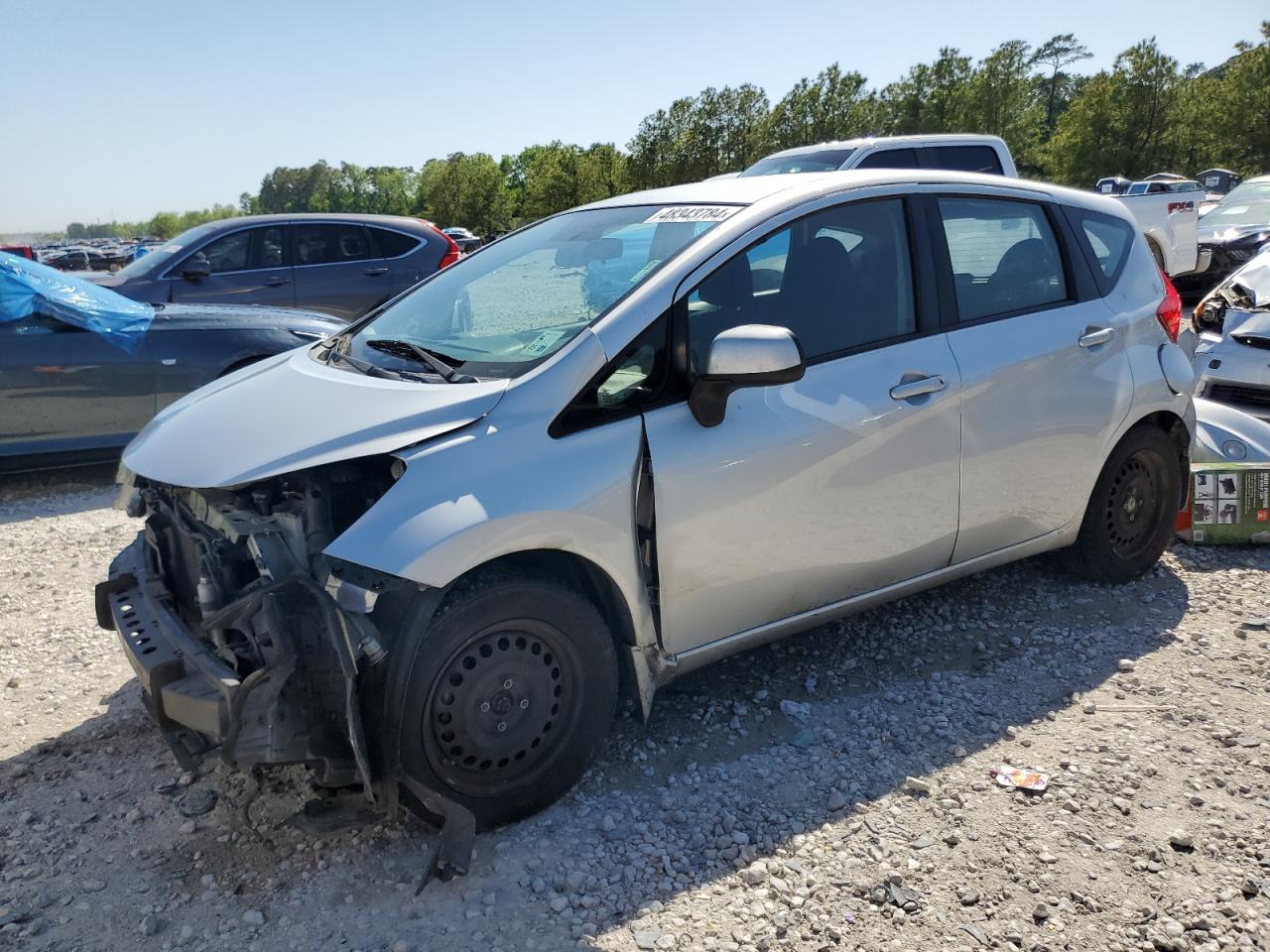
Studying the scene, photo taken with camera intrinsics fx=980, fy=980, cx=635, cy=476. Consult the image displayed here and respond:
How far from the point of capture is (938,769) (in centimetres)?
318

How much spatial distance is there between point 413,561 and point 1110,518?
129 inches

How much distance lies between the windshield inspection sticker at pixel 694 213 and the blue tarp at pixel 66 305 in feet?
14.4

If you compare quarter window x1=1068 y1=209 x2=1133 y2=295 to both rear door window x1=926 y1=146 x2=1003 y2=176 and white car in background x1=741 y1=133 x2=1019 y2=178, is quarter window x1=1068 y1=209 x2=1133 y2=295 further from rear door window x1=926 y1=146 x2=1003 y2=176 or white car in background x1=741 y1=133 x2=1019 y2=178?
rear door window x1=926 y1=146 x2=1003 y2=176

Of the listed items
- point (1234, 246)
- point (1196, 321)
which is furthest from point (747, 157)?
point (1196, 321)

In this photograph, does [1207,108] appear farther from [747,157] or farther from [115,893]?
[115,893]

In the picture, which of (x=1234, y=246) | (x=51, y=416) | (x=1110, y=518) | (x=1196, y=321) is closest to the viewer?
(x=1110, y=518)

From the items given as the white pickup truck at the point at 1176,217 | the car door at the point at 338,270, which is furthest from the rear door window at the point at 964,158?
the car door at the point at 338,270

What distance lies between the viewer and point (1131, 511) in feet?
14.5

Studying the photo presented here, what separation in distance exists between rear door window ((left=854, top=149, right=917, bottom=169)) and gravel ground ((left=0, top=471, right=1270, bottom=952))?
6.66 meters

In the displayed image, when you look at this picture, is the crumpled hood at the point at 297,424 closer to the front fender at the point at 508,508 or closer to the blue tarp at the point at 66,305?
the front fender at the point at 508,508

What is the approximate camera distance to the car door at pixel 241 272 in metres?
8.89

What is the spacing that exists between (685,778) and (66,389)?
5040mm

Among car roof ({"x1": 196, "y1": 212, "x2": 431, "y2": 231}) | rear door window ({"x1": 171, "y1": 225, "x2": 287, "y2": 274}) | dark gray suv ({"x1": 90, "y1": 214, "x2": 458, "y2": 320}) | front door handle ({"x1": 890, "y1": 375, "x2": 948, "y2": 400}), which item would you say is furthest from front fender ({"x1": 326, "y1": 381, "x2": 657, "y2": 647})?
rear door window ({"x1": 171, "y1": 225, "x2": 287, "y2": 274})

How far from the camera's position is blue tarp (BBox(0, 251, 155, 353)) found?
6.21 meters
